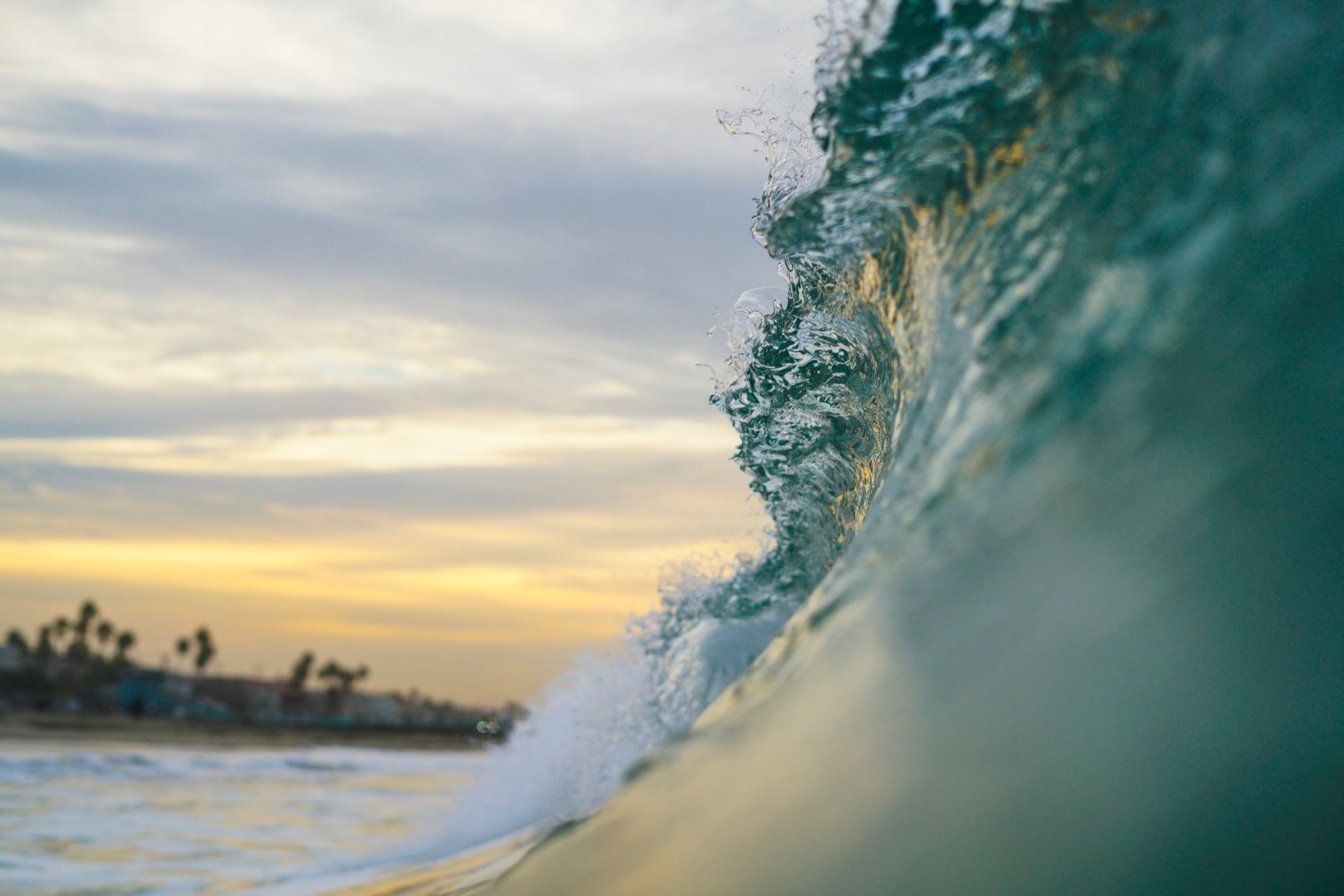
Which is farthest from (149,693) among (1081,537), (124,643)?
(1081,537)

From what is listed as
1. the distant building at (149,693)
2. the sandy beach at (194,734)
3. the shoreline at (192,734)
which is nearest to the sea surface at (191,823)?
the shoreline at (192,734)

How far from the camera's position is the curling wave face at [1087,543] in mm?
1476

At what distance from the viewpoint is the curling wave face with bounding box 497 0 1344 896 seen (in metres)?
1.48

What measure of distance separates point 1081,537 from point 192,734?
58.3 metres

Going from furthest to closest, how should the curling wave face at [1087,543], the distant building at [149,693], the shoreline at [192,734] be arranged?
the distant building at [149,693] → the shoreline at [192,734] → the curling wave face at [1087,543]

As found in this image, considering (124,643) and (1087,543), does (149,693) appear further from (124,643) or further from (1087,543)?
(1087,543)

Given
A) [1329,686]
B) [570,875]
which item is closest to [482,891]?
[570,875]

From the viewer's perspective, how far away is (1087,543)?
166 cm

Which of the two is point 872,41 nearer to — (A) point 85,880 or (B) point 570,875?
(B) point 570,875

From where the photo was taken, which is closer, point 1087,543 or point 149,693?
point 1087,543

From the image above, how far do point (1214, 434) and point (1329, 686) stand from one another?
0.37 m

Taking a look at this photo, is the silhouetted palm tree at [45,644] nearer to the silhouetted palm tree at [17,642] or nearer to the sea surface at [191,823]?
the silhouetted palm tree at [17,642]

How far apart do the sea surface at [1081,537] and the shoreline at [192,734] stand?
102ft

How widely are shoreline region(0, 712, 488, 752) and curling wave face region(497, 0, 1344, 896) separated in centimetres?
3117
